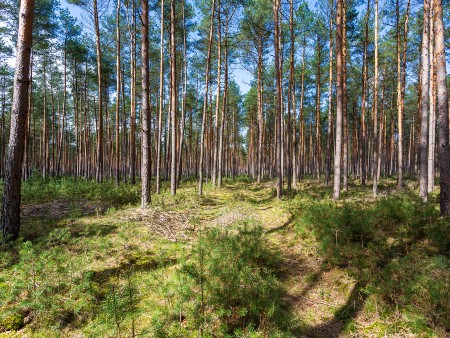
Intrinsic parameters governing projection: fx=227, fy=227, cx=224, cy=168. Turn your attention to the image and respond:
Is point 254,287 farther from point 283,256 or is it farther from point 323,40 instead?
point 323,40

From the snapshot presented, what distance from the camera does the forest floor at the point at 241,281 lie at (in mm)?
3117

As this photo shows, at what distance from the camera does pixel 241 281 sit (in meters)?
3.70

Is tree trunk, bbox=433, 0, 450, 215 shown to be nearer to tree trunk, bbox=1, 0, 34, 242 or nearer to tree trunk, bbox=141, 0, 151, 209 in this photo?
tree trunk, bbox=141, 0, 151, 209

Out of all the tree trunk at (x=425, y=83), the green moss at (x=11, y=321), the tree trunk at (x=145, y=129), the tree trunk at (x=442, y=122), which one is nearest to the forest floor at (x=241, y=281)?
the green moss at (x=11, y=321)

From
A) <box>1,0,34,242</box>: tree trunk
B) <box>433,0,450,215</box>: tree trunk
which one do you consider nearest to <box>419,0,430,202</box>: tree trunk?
<box>433,0,450,215</box>: tree trunk

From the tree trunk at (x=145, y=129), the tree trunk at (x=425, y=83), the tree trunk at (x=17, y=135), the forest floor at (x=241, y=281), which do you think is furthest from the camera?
the tree trunk at (x=425, y=83)

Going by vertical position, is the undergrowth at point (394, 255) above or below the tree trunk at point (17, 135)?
below

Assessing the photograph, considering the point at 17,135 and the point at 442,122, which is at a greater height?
the point at 442,122

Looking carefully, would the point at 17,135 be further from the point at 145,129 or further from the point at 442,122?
the point at 442,122

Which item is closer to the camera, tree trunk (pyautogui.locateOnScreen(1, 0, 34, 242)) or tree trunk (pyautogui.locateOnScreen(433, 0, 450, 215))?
tree trunk (pyautogui.locateOnScreen(1, 0, 34, 242))

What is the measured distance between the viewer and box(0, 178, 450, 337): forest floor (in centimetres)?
312

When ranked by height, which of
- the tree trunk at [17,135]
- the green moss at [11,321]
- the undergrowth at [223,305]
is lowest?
the green moss at [11,321]

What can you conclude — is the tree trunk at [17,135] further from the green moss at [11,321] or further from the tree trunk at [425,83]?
the tree trunk at [425,83]

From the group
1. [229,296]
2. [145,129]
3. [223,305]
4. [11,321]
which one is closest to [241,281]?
[229,296]
